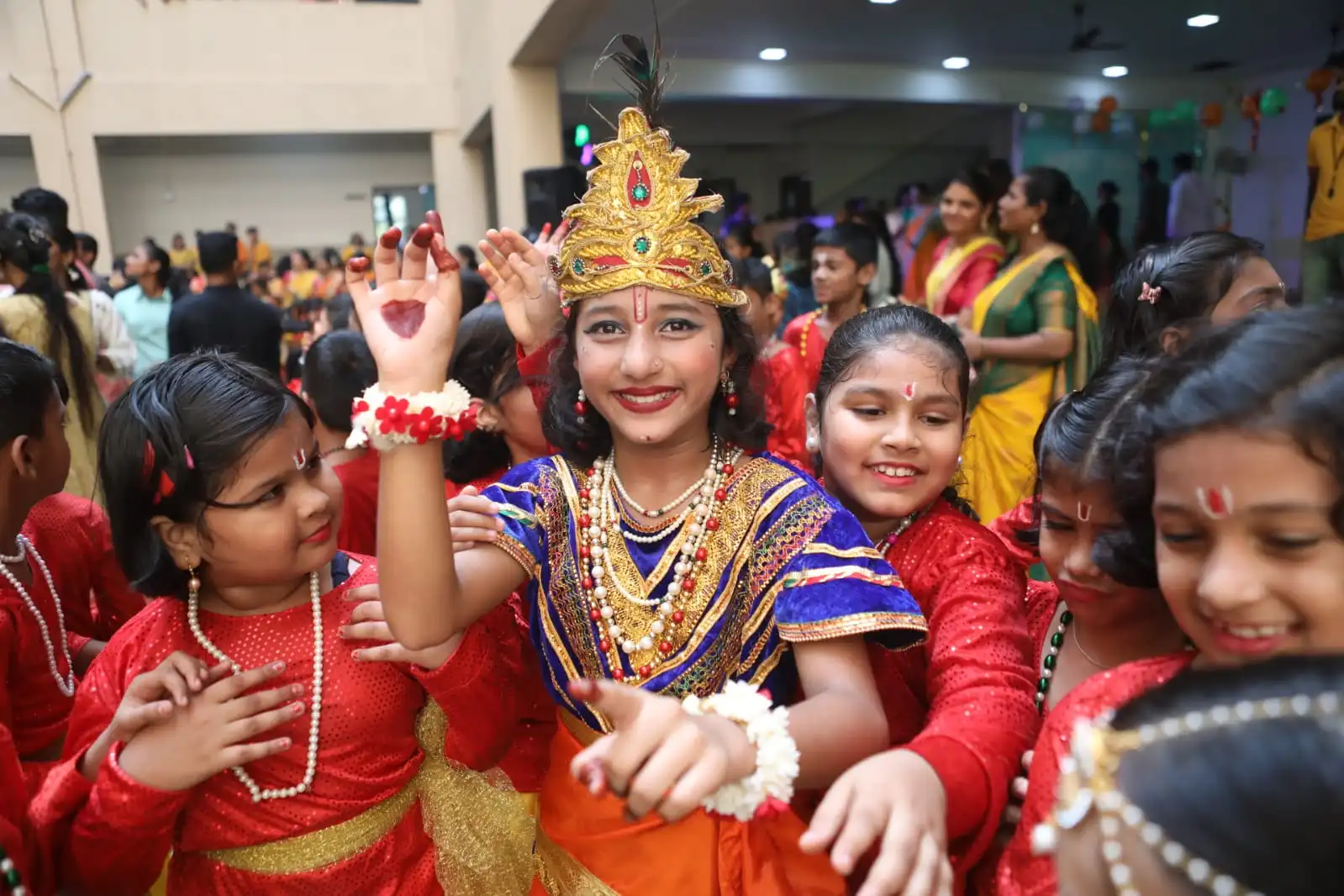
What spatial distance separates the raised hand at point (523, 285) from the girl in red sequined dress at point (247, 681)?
39 cm

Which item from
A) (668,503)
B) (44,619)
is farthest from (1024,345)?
(44,619)

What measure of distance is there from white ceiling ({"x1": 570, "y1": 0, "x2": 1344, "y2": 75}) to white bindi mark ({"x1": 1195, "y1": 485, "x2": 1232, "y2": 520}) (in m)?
5.91

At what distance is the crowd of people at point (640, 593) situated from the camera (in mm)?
796

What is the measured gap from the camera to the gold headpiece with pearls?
1.68ft

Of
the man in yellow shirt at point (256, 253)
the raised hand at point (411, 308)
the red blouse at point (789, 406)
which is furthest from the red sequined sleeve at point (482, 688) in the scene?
the man in yellow shirt at point (256, 253)

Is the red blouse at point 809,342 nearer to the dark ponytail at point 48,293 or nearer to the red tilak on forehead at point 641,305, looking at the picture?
the red tilak on forehead at point 641,305

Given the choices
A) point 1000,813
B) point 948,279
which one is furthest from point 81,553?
point 948,279

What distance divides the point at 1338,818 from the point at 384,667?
1170 mm

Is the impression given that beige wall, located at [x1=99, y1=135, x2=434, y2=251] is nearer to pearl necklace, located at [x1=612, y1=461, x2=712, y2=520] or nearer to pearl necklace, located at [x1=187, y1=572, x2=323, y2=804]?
pearl necklace, located at [x1=187, y1=572, x2=323, y2=804]

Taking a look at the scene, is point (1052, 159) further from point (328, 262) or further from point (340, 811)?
point (340, 811)

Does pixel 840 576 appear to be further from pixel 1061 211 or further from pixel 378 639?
pixel 1061 211

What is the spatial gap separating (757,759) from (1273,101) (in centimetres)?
1103

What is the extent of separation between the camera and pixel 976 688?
108cm

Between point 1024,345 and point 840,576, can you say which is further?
point 1024,345
